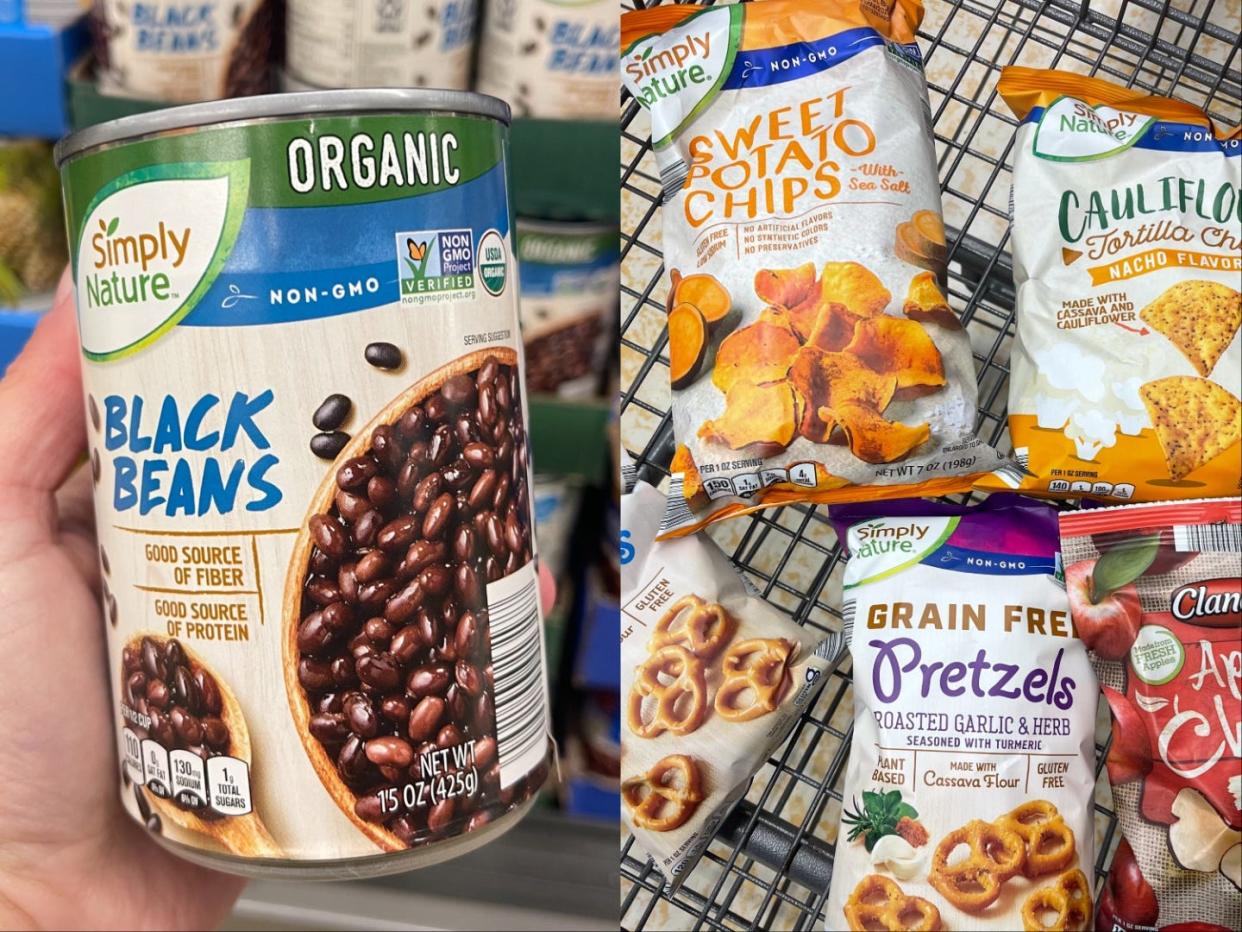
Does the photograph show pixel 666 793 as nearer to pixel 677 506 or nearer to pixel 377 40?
pixel 677 506

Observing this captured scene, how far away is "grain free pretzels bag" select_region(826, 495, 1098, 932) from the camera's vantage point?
2.82 ft

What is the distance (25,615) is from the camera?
2.53 feet

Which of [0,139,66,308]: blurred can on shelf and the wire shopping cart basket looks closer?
the wire shopping cart basket

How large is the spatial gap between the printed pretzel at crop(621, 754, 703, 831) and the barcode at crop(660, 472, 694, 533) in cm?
21

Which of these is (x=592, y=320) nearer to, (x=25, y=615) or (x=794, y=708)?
(x=794, y=708)

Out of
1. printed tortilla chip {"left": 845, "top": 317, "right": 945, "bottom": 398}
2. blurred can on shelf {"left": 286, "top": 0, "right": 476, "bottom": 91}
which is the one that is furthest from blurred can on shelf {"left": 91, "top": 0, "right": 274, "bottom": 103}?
printed tortilla chip {"left": 845, "top": 317, "right": 945, "bottom": 398}

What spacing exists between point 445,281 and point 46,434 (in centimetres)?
39

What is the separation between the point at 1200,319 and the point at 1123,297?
0.21 feet

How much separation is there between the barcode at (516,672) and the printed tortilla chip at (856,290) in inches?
14.4

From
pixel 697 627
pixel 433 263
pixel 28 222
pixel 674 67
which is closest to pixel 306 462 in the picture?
pixel 433 263

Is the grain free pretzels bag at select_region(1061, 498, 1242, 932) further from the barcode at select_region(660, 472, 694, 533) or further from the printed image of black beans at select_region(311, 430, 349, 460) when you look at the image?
the printed image of black beans at select_region(311, 430, 349, 460)

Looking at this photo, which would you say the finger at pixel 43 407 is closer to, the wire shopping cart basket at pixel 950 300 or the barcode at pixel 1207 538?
the wire shopping cart basket at pixel 950 300

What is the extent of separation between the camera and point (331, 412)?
0.59m

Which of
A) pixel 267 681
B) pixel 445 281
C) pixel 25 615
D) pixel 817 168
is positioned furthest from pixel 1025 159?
pixel 25 615
